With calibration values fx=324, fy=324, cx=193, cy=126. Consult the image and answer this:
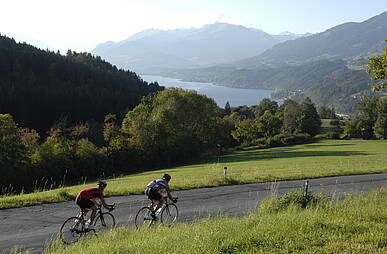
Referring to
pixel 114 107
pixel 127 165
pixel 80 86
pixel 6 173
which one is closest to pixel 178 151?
pixel 127 165

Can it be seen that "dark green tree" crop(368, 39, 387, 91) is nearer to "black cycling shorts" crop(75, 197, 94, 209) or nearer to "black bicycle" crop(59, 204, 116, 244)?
"black bicycle" crop(59, 204, 116, 244)

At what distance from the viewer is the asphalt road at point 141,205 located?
11305mm

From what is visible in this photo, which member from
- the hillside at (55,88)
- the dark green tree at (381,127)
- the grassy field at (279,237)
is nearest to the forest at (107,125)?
the dark green tree at (381,127)

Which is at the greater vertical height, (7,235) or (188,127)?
(188,127)

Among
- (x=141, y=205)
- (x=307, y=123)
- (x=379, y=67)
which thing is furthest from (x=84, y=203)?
(x=307, y=123)

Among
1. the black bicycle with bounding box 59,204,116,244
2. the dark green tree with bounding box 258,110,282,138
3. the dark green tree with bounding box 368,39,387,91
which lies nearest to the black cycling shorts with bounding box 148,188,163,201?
the black bicycle with bounding box 59,204,116,244

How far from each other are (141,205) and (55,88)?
122 meters

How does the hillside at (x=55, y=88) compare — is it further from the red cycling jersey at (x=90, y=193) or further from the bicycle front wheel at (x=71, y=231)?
the red cycling jersey at (x=90, y=193)

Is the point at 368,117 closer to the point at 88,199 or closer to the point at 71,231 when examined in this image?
the point at 88,199

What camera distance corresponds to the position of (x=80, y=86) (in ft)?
437

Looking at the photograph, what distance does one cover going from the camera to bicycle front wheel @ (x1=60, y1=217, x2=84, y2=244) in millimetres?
10416

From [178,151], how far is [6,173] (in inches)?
1038

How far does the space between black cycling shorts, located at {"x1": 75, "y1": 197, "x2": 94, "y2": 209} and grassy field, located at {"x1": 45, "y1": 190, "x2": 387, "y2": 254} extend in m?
1.78

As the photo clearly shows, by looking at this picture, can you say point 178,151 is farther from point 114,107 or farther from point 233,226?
point 114,107
